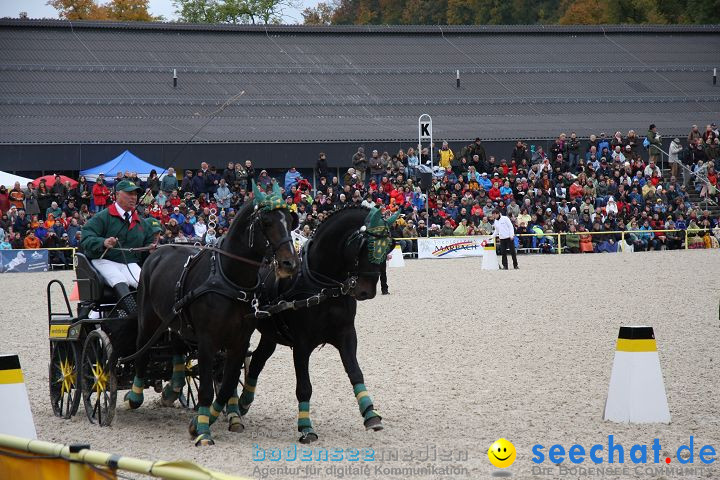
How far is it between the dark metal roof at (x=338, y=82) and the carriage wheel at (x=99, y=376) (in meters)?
29.2

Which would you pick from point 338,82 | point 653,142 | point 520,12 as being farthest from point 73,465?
point 520,12

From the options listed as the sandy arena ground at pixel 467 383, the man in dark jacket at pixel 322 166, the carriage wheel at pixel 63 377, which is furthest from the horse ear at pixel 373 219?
the man in dark jacket at pixel 322 166

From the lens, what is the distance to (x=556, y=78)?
48875mm

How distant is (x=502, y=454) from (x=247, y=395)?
305 centimetres

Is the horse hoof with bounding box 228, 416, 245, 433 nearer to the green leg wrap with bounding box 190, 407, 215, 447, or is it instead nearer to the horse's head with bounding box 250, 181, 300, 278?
the green leg wrap with bounding box 190, 407, 215, 447

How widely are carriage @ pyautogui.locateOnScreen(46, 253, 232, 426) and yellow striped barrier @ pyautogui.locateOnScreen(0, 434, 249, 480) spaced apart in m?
4.11

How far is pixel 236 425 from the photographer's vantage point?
30.7 ft

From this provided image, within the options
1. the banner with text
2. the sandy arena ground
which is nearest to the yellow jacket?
the banner with text

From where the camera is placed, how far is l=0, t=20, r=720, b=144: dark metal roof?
41125mm

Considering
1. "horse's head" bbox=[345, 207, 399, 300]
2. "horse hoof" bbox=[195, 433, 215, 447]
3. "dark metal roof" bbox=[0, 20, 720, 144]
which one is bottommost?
"horse hoof" bbox=[195, 433, 215, 447]

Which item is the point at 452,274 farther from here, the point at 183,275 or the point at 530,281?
→ the point at 183,275

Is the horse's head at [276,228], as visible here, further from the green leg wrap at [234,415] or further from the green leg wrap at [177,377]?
the green leg wrap at [177,377]

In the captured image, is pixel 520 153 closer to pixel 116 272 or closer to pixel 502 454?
pixel 116 272

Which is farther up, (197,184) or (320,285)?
(197,184)
